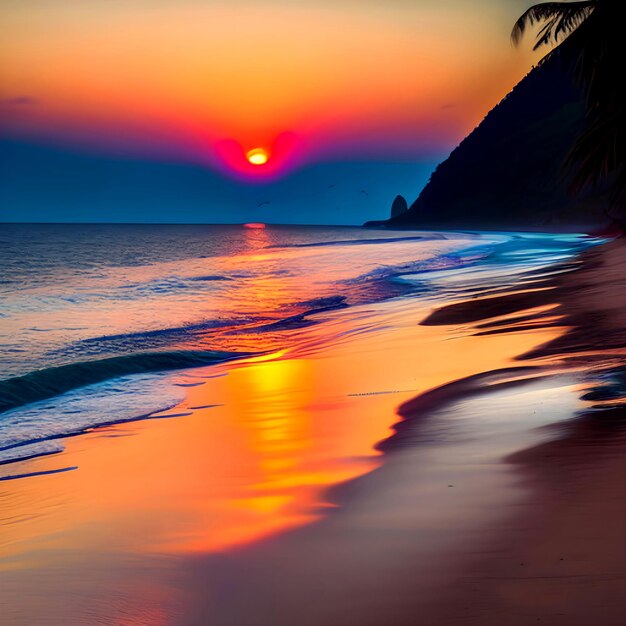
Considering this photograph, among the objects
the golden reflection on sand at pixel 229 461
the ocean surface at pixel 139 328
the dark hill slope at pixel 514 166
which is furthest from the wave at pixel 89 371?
the dark hill slope at pixel 514 166

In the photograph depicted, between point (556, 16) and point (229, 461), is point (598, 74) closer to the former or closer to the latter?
point (556, 16)

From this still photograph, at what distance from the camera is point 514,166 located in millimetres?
143375

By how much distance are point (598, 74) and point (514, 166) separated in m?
136

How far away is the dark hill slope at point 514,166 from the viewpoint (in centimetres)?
12769

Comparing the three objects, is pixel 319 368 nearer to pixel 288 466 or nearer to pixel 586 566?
pixel 288 466

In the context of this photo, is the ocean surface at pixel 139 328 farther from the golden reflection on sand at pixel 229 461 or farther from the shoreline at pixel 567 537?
the shoreline at pixel 567 537

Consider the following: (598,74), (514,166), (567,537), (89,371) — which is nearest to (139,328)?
(89,371)

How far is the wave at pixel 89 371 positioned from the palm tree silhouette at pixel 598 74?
726 cm

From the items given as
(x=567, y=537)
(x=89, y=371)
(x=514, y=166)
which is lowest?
(x=89, y=371)

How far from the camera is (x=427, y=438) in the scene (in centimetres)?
527

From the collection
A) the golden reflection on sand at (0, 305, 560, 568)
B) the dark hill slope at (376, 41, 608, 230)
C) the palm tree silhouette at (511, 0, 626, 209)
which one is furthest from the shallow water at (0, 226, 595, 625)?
the dark hill slope at (376, 41, 608, 230)

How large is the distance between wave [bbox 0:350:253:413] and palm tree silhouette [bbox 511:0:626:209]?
7.26 meters

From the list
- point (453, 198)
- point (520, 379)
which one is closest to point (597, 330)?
point (520, 379)

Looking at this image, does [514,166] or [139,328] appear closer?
[139,328]
